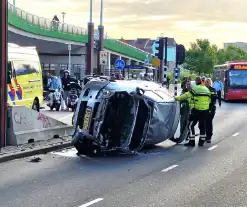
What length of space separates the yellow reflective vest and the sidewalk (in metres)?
3.20

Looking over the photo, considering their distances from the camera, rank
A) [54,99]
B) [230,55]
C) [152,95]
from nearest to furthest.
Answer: [152,95] < [54,99] < [230,55]

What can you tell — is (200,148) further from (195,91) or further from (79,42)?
(79,42)

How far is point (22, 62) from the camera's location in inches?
741

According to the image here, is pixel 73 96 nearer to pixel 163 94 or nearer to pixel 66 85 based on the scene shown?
pixel 66 85

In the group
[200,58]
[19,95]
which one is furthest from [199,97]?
[200,58]

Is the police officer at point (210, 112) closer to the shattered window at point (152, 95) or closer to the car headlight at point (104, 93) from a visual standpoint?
the shattered window at point (152, 95)

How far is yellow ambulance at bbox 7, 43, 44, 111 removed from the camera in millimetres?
17766

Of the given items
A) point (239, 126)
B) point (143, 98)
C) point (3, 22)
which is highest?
point (3, 22)

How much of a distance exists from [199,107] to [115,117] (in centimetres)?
268

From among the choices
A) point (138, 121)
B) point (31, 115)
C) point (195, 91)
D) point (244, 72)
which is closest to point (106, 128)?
point (138, 121)

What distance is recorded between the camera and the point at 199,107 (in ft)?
46.4

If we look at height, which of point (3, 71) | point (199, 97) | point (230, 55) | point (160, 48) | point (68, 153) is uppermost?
point (230, 55)

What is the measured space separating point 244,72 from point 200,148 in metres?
24.9

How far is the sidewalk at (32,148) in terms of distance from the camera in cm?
1138
